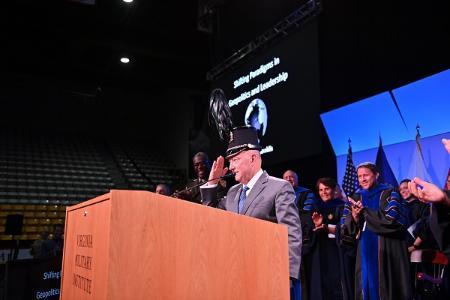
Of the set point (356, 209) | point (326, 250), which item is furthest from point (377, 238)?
point (326, 250)

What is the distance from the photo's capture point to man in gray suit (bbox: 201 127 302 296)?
2193 mm

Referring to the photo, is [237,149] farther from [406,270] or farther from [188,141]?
[188,141]

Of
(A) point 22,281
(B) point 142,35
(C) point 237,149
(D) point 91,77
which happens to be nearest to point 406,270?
(C) point 237,149

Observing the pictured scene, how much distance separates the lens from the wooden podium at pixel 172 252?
4.79ft

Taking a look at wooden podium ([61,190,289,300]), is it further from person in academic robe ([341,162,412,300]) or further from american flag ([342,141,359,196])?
american flag ([342,141,359,196])

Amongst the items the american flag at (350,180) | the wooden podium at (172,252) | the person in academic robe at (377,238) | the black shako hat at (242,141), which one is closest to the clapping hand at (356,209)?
the person in academic robe at (377,238)

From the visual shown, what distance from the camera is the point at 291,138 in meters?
6.32

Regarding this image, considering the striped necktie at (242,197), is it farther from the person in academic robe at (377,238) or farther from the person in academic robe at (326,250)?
the person in academic robe at (326,250)

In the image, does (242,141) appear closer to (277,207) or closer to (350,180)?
(277,207)

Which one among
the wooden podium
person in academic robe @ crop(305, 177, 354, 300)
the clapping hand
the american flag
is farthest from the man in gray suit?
the american flag

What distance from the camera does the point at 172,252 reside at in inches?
61.1

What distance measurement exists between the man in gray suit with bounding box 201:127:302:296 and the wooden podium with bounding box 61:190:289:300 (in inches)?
14.9

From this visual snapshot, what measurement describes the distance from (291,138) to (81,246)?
475 centimetres

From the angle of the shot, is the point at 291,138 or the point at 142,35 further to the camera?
the point at 142,35
